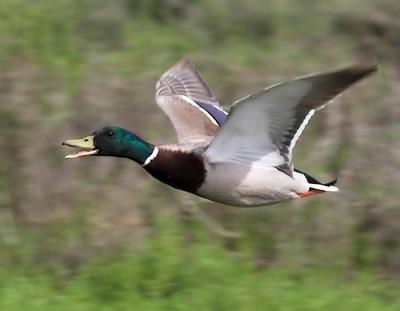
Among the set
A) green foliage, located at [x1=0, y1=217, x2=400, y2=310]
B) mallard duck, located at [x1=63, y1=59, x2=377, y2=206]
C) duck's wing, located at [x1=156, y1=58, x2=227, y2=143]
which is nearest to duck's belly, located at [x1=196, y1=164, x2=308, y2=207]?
mallard duck, located at [x1=63, y1=59, x2=377, y2=206]

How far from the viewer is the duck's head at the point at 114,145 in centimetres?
695

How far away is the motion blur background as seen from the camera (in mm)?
7539

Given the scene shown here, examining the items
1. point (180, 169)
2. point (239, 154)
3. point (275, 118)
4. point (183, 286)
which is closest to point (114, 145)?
point (180, 169)

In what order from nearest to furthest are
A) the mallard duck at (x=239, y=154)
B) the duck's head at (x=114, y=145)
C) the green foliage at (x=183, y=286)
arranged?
1. the mallard duck at (x=239, y=154)
2. the duck's head at (x=114, y=145)
3. the green foliage at (x=183, y=286)

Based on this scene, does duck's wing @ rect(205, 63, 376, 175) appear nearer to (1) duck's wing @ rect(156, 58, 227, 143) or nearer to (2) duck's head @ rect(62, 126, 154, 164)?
(2) duck's head @ rect(62, 126, 154, 164)

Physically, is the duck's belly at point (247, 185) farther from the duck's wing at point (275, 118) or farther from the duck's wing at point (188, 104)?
the duck's wing at point (188, 104)

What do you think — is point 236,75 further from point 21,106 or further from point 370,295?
point 370,295

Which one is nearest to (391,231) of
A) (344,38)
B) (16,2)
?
(344,38)

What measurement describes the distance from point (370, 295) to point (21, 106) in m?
2.38

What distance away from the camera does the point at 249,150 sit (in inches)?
271

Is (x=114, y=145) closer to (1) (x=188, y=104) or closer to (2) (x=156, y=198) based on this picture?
(1) (x=188, y=104)

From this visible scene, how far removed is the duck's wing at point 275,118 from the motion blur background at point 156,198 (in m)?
0.81

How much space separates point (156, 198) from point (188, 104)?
0.76m

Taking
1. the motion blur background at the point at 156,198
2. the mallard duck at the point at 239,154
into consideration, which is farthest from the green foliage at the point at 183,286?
the mallard duck at the point at 239,154
